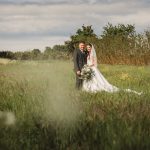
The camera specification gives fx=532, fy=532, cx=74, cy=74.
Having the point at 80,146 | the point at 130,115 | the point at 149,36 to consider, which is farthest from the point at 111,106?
the point at 149,36

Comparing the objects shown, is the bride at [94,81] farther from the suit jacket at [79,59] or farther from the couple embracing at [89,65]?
the suit jacket at [79,59]

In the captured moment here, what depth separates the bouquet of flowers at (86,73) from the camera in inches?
659

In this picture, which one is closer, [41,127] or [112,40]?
[41,127]

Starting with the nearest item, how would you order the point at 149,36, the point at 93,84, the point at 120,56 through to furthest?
the point at 93,84 → the point at 149,36 → the point at 120,56

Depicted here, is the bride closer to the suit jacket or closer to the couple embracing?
the couple embracing

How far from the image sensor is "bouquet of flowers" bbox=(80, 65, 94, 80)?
54.9ft

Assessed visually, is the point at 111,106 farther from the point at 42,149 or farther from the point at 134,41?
the point at 134,41

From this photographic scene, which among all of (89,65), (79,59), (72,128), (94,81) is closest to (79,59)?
(79,59)

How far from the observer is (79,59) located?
16.6 metres

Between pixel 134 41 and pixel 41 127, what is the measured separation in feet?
105

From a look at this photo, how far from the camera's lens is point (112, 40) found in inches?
1608

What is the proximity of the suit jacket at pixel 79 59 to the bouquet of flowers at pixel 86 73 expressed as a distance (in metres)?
0.14

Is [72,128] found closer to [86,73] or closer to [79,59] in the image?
[79,59]

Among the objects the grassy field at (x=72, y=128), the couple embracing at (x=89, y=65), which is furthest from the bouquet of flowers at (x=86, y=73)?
the grassy field at (x=72, y=128)
